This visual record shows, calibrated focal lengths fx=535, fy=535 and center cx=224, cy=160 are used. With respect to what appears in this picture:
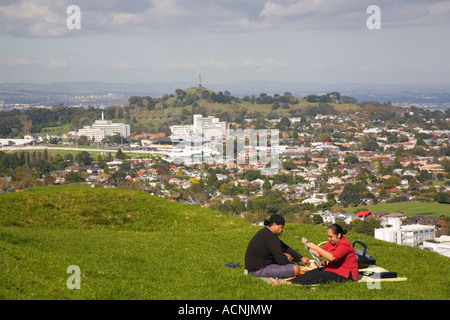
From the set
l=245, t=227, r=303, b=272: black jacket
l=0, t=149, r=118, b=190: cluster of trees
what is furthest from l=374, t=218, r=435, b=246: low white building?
l=0, t=149, r=118, b=190: cluster of trees

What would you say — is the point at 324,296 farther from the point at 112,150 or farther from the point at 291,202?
the point at 112,150

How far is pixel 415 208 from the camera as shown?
40.3 m

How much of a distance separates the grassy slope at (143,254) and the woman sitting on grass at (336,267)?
21 centimetres

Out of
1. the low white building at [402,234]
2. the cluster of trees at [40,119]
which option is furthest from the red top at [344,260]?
the cluster of trees at [40,119]

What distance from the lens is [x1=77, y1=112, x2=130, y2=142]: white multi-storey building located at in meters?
90.2

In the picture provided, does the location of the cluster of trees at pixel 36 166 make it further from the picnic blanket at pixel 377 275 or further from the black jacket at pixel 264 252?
the picnic blanket at pixel 377 275

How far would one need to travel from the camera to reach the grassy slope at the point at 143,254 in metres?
6.16

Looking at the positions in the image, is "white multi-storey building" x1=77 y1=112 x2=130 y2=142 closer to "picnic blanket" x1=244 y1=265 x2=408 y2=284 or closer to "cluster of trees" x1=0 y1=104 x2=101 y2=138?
"cluster of trees" x1=0 y1=104 x2=101 y2=138

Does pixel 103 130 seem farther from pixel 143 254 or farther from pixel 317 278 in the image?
pixel 317 278

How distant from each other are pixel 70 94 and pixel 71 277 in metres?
115

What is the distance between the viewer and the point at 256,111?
117 meters

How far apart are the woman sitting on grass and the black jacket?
14.0 inches
